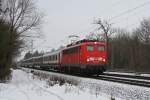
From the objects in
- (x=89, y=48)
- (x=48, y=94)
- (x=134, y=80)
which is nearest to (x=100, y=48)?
(x=89, y=48)

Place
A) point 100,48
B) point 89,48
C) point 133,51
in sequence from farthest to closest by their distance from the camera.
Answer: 1. point 133,51
2. point 100,48
3. point 89,48

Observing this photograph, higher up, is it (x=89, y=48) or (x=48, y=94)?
(x=89, y=48)

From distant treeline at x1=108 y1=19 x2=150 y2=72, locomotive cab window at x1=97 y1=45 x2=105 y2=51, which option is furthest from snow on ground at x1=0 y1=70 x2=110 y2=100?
distant treeline at x1=108 y1=19 x2=150 y2=72

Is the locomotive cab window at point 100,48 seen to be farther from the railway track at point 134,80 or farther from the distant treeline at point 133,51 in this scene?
the distant treeline at point 133,51

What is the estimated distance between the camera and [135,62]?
46656 millimetres

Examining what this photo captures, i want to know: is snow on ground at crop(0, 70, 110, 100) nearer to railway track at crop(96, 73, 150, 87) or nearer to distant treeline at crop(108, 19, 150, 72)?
railway track at crop(96, 73, 150, 87)

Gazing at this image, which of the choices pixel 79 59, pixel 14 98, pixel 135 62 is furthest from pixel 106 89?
pixel 135 62

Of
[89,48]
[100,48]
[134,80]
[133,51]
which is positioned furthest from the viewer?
[133,51]

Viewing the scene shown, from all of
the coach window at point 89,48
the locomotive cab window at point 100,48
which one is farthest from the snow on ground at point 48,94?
the locomotive cab window at point 100,48

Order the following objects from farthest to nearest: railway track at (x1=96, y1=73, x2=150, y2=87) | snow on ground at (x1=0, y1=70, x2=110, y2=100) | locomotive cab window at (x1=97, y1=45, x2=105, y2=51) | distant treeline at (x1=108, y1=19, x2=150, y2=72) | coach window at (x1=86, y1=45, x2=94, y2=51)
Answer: distant treeline at (x1=108, y1=19, x2=150, y2=72)
locomotive cab window at (x1=97, y1=45, x2=105, y2=51)
coach window at (x1=86, y1=45, x2=94, y2=51)
railway track at (x1=96, y1=73, x2=150, y2=87)
snow on ground at (x1=0, y1=70, x2=110, y2=100)

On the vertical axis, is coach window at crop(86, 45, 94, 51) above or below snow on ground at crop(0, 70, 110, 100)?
above

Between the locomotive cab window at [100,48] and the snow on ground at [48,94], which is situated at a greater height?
the locomotive cab window at [100,48]

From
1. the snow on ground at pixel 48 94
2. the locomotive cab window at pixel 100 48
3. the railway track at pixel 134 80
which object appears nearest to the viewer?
the snow on ground at pixel 48 94

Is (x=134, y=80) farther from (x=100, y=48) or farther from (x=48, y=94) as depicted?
(x=48, y=94)
